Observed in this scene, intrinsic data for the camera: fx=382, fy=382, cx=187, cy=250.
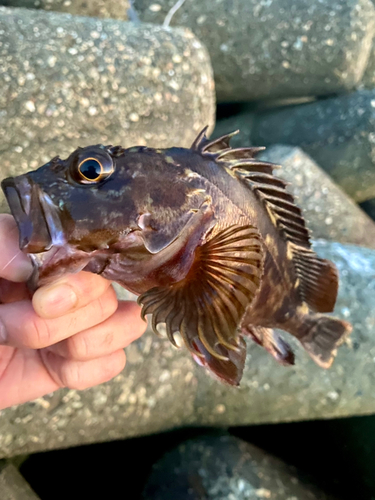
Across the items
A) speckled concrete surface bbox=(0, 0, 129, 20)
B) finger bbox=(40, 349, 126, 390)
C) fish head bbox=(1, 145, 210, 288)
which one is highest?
speckled concrete surface bbox=(0, 0, 129, 20)

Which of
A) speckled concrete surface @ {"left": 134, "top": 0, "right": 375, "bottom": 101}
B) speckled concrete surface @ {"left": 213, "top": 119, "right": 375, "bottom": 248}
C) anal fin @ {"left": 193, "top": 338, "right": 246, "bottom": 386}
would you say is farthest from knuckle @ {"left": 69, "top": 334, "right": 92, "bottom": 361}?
speckled concrete surface @ {"left": 134, "top": 0, "right": 375, "bottom": 101}

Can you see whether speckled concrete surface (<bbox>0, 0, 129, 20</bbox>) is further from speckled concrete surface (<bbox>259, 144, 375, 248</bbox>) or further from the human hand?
the human hand

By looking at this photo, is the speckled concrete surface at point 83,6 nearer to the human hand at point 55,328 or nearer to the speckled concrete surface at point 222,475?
the human hand at point 55,328

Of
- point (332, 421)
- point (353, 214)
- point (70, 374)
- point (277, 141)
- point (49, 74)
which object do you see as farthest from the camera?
point (277, 141)

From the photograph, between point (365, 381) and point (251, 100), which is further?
point (251, 100)

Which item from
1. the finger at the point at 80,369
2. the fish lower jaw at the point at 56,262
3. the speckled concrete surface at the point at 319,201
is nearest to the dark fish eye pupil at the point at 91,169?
the fish lower jaw at the point at 56,262

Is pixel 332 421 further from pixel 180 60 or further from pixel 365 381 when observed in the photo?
pixel 180 60

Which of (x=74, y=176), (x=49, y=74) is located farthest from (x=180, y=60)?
(x=74, y=176)
